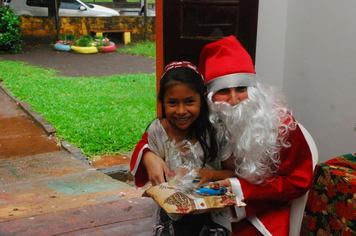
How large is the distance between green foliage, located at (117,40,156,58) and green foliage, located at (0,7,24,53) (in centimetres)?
332

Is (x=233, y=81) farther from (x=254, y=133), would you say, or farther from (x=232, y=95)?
(x=254, y=133)

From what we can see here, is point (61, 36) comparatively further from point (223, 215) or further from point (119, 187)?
point (223, 215)

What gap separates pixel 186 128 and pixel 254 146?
1.21 feet

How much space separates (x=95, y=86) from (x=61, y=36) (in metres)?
7.16

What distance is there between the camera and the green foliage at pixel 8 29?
12.2m

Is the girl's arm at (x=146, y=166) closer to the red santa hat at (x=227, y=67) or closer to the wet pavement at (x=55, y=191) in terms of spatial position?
the red santa hat at (x=227, y=67)

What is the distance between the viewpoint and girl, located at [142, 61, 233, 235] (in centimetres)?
191

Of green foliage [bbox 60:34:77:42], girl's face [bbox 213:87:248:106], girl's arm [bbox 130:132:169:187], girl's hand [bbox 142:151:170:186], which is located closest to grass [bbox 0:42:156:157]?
girl's arm [bbox 130:132:169:187]

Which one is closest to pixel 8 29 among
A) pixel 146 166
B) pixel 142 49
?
pixel 142 49

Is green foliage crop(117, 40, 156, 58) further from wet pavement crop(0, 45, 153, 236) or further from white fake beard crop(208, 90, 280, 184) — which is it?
white fake beard crop(208, 90, 280, 184)

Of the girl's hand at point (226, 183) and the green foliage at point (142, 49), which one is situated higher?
the girl's hand at point (226, 183)

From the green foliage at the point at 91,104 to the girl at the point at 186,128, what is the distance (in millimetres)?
3242

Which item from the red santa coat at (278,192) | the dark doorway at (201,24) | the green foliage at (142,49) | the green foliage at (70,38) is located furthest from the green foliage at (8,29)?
the red santa coat at (278,192)

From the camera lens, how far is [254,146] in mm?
1840
